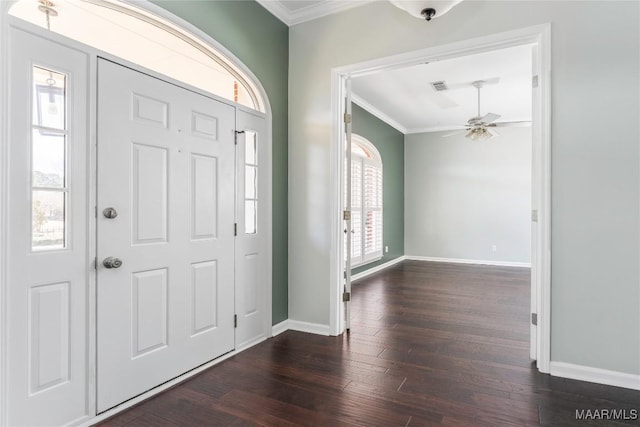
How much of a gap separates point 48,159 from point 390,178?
6562 millimetres

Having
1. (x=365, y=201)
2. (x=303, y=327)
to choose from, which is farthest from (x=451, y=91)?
(x=303, y=327)

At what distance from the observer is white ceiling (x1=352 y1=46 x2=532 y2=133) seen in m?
4.38

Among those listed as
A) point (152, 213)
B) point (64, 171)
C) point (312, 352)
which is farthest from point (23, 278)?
point (312, 352)

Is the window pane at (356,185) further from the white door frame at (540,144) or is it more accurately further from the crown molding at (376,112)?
the white door frame at (540,144)

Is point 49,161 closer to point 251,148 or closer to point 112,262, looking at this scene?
point 112,262

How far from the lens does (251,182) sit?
321 cm

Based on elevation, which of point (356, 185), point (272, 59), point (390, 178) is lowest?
point (356, 185)

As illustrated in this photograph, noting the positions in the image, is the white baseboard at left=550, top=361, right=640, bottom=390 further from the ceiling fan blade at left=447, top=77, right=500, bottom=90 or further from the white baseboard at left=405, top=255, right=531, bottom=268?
the white baseboard at left=405, top=255, right=531, bottom=268

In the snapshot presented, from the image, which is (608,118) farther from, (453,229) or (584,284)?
(453,229)

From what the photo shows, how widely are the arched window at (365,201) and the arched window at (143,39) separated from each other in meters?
3.27

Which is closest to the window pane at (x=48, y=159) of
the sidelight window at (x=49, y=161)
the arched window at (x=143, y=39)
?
the sidelight window at (x=49, y=161)

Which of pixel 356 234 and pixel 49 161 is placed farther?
pixel 356 234

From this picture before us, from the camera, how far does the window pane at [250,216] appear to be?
3.16 metres

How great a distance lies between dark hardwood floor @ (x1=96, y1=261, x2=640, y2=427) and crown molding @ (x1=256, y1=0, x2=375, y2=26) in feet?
10.1
